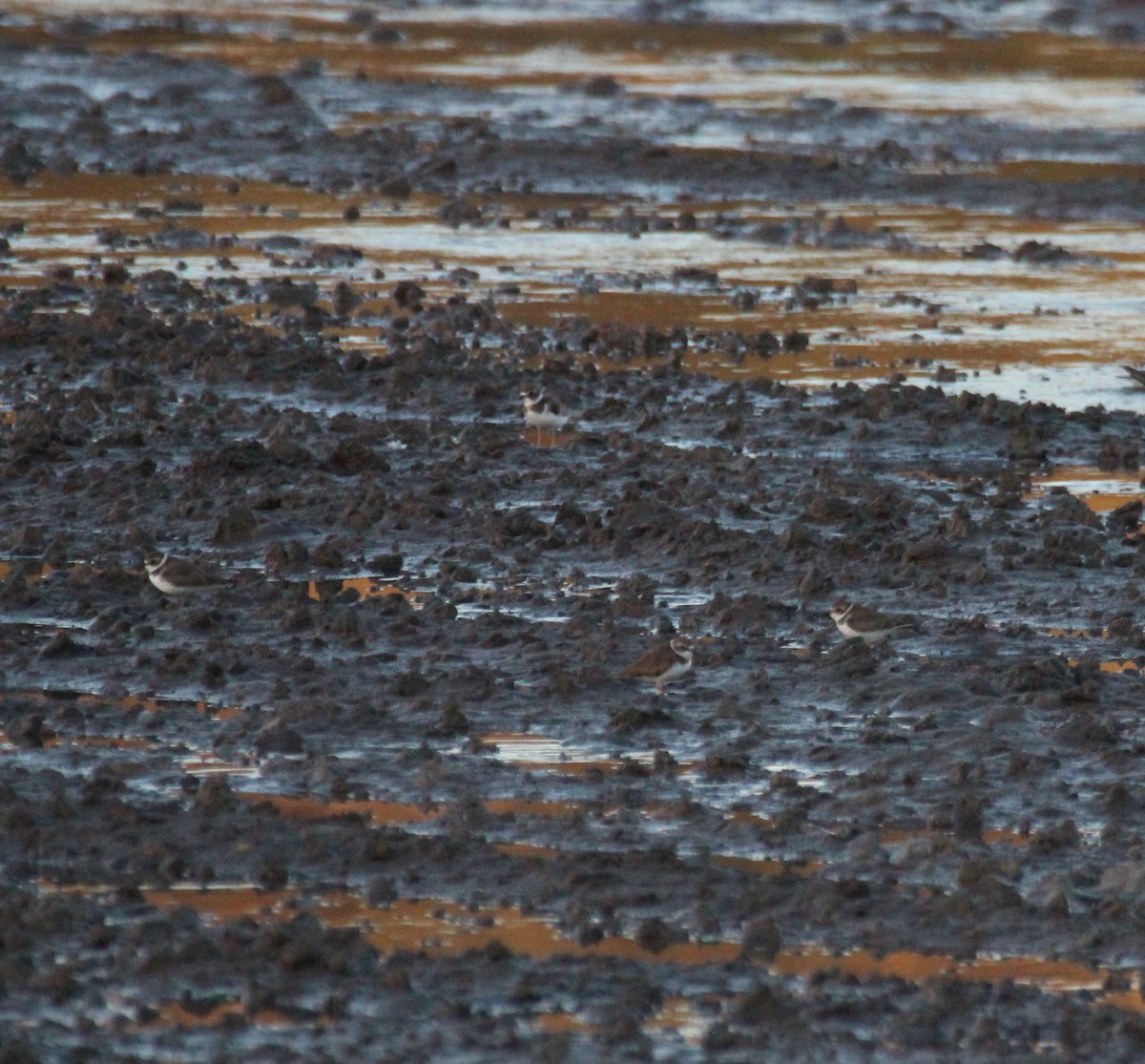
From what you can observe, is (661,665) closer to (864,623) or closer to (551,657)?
(551,657)

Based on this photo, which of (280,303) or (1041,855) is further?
(280,303)

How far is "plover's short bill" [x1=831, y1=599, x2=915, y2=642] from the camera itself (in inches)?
419

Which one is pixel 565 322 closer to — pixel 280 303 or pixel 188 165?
pixel 280 303

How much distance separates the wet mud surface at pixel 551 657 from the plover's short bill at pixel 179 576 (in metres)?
0.09

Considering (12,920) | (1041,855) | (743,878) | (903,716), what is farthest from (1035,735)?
(12,920)

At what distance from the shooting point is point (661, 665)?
10.0 meters

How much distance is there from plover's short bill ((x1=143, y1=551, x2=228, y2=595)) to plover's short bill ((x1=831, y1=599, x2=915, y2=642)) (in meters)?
2.76

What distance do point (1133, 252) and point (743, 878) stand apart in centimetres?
1689

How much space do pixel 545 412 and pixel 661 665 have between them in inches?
193

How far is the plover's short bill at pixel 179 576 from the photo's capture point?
11.1 metres

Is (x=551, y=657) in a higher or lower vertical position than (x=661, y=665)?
lower

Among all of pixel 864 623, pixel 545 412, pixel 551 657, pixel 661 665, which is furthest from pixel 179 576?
pixel 545 412

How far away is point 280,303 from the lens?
19062mm

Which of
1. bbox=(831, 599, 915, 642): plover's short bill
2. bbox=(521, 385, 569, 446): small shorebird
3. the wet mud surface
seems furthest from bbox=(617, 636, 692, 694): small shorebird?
bbox=(521, 385, 569, 446): small shorebird
